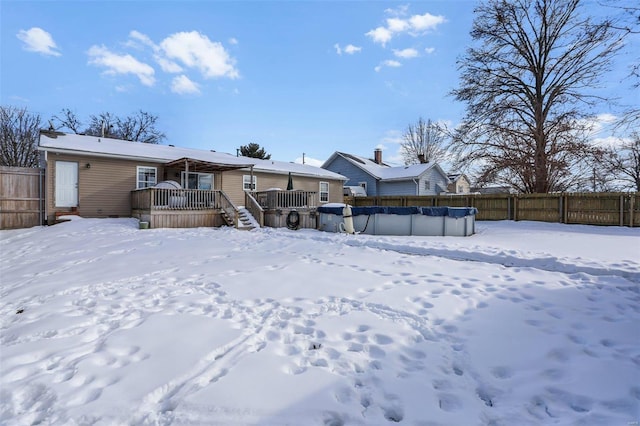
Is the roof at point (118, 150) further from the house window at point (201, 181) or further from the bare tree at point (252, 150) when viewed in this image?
the bare tree at point (252, 150)

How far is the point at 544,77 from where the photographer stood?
17.9 metres

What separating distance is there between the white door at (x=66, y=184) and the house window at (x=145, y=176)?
7.42 feet

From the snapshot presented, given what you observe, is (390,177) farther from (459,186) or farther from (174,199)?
(174,199)

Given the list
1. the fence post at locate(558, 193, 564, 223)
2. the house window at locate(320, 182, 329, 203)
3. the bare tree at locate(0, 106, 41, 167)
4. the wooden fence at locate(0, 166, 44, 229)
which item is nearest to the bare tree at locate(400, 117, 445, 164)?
the house window at locate(320, 182, 329, 203)

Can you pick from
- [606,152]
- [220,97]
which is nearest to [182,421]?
[220,97]

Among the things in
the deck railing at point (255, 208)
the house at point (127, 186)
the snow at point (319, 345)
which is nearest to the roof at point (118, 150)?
the house at point (127, 186)

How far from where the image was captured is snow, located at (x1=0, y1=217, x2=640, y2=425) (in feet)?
6.93

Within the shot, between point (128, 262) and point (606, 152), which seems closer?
point (128, 262)

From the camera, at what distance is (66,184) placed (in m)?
12.6

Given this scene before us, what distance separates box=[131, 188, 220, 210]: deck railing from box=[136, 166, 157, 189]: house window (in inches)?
28.3

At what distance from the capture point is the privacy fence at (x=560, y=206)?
13.0 metres

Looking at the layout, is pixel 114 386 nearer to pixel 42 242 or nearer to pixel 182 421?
pixel 182 421

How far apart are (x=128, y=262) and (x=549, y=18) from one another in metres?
23.0

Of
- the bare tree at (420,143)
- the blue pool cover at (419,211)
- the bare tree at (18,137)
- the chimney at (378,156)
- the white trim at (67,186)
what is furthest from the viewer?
the bare tree at (420,143)
